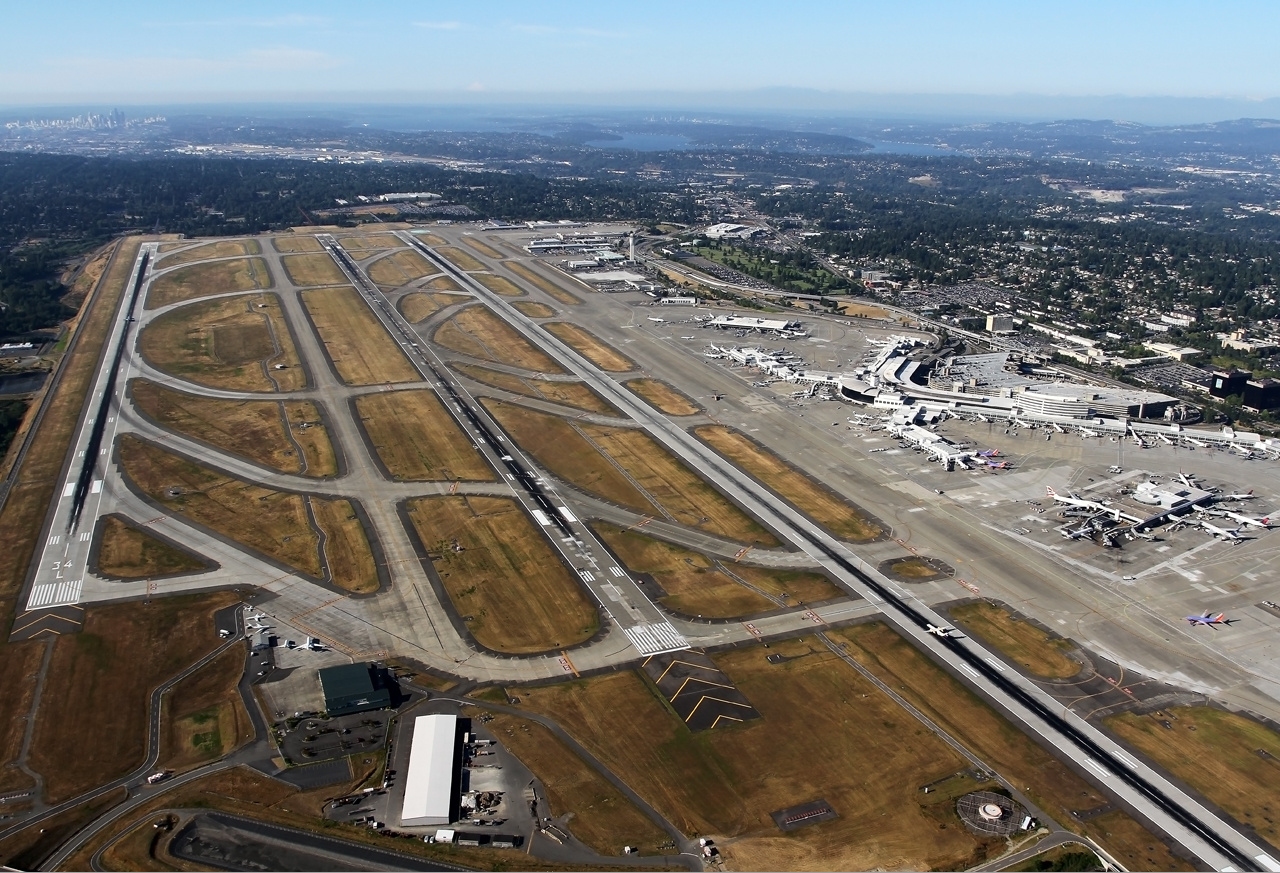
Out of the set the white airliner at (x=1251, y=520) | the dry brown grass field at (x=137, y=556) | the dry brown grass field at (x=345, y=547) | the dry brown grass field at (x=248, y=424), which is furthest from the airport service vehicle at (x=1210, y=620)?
the dry brown grass field at (x=248, y=424)

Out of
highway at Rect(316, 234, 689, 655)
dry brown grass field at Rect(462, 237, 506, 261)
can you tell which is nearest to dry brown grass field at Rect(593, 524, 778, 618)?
highway at Rect(316, 234, 689, 655)

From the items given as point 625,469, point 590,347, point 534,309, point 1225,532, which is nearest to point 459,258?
point 534,309

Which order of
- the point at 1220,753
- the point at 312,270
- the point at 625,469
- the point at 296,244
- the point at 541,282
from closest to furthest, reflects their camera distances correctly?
1. the point at 1220,753
2. the point at 625,469
3. the point at 541,282
4. the point at 312,270
5. the point at 296,244

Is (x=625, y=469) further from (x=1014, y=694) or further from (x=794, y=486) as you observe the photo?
(x=1014, y=694)

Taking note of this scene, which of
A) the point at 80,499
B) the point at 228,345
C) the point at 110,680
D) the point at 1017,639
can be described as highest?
the point at 228,345

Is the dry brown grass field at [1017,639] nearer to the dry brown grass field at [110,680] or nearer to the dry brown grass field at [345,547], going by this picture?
the dry brown grass field at [345,547]

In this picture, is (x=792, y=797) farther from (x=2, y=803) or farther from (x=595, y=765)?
(x=2, y=803)

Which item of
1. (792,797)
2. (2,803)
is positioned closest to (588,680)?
(792,797)
